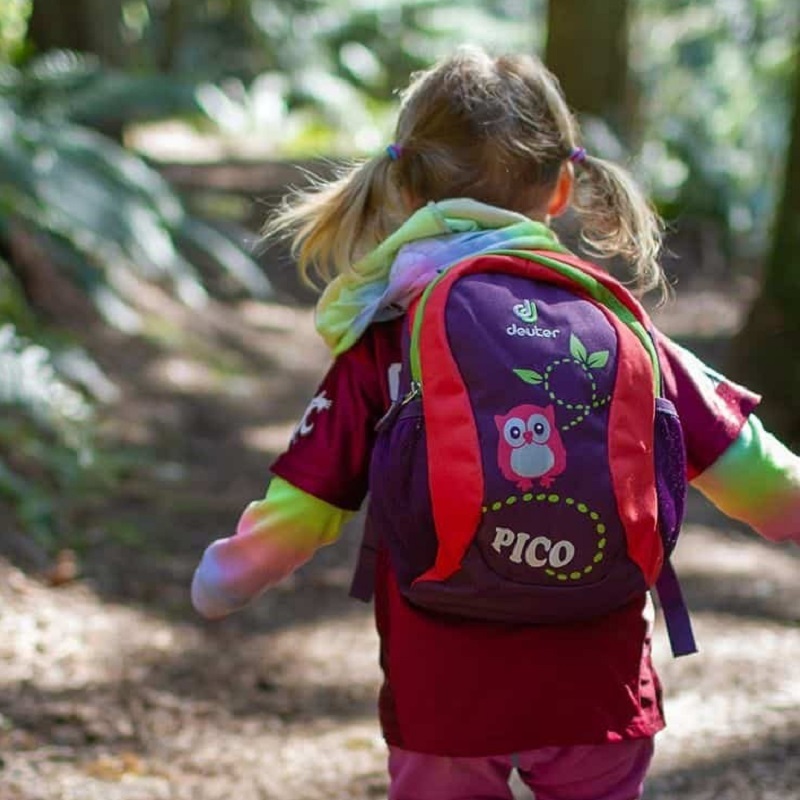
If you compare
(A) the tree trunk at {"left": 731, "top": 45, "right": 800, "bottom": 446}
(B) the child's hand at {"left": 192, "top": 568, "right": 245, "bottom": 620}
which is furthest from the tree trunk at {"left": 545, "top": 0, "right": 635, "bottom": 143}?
(B) the child's hand at {"left": 192, "top": 568, "right": 245, "bottom": 620}

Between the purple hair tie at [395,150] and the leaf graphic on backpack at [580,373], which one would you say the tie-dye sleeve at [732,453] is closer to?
the leaf graphic on backpack at [580,373]

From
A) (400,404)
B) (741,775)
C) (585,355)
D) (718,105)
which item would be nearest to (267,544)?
(400,404)

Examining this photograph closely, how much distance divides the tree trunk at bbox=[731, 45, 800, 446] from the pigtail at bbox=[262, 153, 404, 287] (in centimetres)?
408

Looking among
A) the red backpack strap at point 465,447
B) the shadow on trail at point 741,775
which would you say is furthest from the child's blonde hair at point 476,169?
the shadow on trail at point 741,775

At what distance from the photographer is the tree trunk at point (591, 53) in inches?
522

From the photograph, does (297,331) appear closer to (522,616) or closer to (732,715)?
(732,715)

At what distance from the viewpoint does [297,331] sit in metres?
10.2

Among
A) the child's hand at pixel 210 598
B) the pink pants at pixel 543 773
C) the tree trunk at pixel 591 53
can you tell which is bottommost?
the tree trunk at pixel 591 53

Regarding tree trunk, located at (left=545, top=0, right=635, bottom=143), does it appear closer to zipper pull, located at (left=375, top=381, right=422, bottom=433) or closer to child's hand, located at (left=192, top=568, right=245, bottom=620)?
child's hand, located at (left=192, top=568, right=245, bottom=620)

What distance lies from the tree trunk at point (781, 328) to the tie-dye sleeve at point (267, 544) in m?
4.24

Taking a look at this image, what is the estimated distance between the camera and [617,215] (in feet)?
9.16

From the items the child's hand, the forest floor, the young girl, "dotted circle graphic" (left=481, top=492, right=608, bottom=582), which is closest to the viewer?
"dotted circle graphic" (left=481, top=492, right=608, bottom=582)

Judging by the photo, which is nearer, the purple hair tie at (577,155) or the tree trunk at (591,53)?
the purple hair tie at (577,155)

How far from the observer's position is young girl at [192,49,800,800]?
8.23 feet
